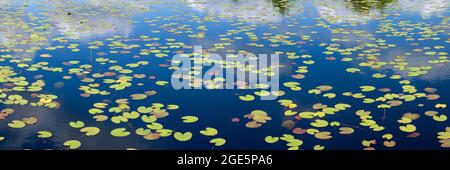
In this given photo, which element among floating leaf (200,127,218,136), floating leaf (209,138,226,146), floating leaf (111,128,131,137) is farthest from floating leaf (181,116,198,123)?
floating leaf (111,128,131,137)

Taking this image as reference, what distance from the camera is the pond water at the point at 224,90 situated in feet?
15.7

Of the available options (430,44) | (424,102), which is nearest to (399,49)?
(430,44)

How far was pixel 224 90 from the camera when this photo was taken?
632cm

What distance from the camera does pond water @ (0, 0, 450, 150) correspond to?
4.78 meters

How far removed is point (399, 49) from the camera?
884 cm

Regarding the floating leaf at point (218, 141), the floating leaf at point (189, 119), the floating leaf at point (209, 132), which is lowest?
the floating leaf at point (218, 141)

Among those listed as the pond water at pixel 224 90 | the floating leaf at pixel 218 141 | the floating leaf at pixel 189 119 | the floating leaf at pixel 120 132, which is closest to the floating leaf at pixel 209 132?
the pond water at pixel 224 90

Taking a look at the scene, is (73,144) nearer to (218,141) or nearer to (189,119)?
(189,119)

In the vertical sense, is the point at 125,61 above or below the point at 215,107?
above

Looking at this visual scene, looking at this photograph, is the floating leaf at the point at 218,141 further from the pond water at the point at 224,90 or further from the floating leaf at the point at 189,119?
the floating leaf at the point at 189,119

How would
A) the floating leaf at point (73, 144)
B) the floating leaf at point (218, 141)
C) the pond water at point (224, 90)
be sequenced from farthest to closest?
the pond water at point (224, 90), the floating leaf at point (218, 141), the floating leaf at point (73, 144)

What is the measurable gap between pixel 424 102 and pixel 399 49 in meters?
3.40

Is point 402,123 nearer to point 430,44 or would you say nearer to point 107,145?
point 107,145
